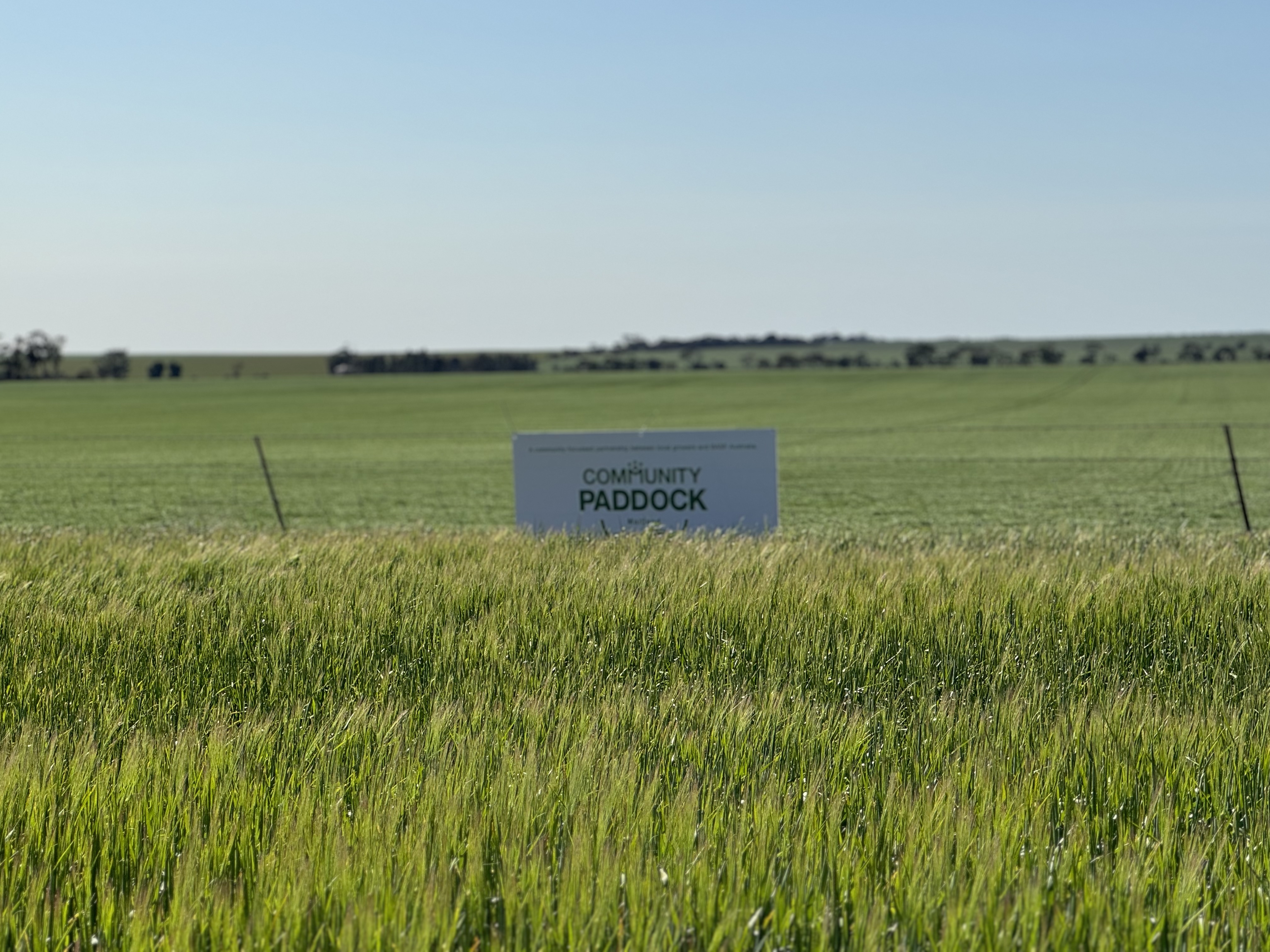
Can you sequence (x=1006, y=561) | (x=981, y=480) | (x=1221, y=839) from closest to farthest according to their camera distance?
1. (x=1221, y=839)
2. (x=1006, y=561)
3. (x=981, y=480)

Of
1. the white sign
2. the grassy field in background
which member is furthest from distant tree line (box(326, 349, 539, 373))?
the white sign

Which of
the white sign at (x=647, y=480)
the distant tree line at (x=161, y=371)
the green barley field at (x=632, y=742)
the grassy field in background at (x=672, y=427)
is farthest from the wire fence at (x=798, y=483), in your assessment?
the distant tree line at (x=161, y=371)

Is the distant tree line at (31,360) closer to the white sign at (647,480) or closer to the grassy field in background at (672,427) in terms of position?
the grassy field in background at (672,427)

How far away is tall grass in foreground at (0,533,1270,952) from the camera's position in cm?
290

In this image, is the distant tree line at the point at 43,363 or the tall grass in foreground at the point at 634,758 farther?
the distant tree line at the point at 43,363

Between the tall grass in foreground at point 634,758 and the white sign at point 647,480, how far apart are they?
666 centimetres

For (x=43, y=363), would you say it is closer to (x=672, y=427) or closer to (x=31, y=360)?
(x=31, y=360)

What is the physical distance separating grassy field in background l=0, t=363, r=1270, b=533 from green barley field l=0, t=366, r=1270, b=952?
7062mm

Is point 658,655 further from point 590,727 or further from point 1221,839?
point 1221,839

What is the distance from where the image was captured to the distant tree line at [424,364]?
146250 millimetres

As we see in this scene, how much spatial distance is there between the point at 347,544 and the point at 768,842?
663cm

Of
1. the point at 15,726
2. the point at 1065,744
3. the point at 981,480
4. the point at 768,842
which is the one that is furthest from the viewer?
the point at 981,480

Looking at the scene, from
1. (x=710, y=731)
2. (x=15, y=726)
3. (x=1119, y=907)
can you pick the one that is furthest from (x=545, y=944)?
(x=15, y=726)

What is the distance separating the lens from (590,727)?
427 centimetres
